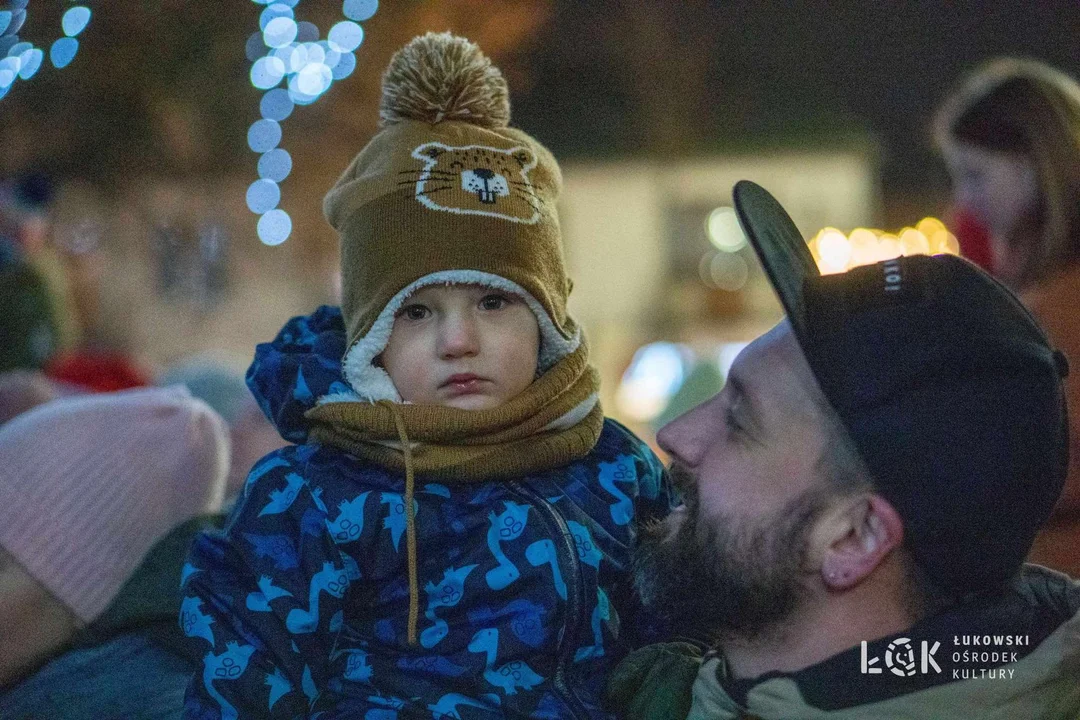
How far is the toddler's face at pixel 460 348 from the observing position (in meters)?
1.79

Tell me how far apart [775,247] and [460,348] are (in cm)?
57

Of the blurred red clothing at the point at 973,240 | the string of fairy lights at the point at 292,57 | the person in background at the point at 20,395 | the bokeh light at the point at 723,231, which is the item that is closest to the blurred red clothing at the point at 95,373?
the person in background at the point at 20,395

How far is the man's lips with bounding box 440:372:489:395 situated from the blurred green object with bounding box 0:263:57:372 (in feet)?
7.74

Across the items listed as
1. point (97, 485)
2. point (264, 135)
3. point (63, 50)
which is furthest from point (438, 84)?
point (264, 135)

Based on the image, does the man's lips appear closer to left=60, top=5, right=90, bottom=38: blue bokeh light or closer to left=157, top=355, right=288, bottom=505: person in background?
left=157, top=355, right=288, bottom=505: person in background

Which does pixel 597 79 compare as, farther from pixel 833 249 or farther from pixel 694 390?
pixel 694 390

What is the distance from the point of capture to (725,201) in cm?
1533

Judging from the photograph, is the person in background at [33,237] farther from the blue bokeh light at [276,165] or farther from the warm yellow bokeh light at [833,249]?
the warm yellow bokeh light at [833,249]

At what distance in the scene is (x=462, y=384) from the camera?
5.89 feet

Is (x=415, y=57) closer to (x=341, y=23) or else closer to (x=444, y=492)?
(x=444, y=492)

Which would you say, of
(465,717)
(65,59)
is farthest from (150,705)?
(65,59)

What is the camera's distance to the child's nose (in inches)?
69.2

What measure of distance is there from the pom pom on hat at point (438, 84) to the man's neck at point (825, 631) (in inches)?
43.0

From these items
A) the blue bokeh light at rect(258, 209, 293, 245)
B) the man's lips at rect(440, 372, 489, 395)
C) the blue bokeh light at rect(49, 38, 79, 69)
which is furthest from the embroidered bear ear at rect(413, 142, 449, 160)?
the blue bokeh light at rect(258, 209, 293, 245)
